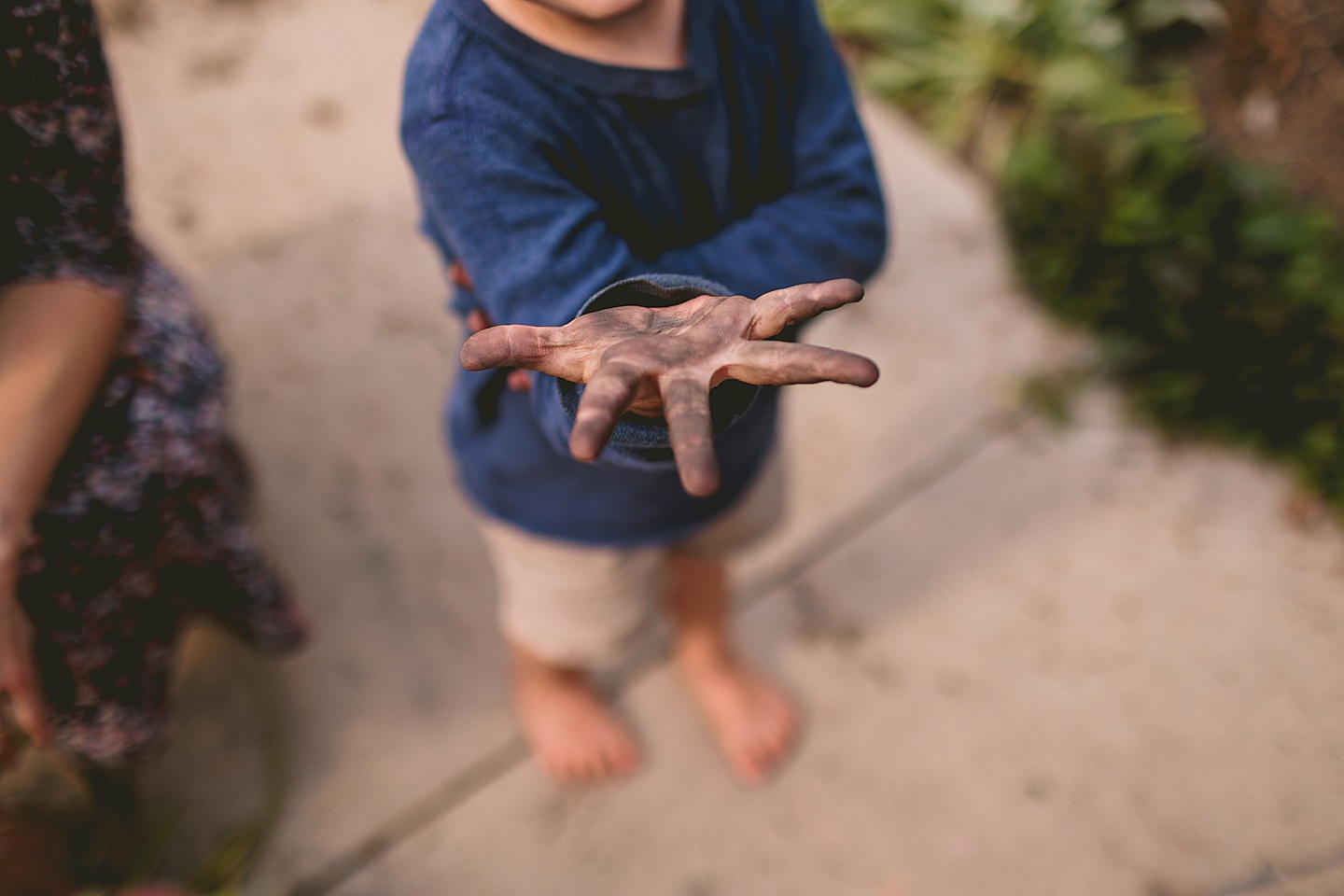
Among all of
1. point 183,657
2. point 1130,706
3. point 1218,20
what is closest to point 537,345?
point 183,657

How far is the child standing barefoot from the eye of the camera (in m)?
0.68

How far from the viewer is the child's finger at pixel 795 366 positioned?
610mm

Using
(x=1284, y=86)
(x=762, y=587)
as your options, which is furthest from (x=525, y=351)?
(x=1284, y=86)

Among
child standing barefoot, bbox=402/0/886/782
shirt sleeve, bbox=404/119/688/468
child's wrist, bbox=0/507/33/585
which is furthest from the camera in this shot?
child's wrist, bbox=0/507/33/585

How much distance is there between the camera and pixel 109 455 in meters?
1.05

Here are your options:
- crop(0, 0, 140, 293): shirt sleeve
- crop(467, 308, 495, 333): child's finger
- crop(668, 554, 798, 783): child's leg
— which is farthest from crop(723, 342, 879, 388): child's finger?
crop(668, 554, 798, 783): child's leg

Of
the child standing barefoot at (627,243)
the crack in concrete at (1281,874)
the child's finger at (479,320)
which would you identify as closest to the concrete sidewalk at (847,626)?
the crack in concrete at (1281,874)

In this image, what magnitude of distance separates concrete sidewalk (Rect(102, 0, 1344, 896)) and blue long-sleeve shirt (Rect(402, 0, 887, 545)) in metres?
0.66

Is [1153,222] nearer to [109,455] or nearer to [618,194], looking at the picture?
[618,194]

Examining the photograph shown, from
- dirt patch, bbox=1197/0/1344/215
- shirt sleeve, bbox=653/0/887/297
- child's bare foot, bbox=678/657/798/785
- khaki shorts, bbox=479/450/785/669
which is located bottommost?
child's bare foot, bbox=678/657/798/785

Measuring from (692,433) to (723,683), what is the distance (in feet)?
3.62

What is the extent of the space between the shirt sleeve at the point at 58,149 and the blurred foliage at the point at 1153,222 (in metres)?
1.84

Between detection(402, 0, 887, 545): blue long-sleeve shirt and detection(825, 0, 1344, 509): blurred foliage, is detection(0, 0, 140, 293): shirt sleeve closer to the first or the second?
detection(402, 0, 887, 545): blue long-sleeve shirt

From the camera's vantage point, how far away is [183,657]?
162cm
